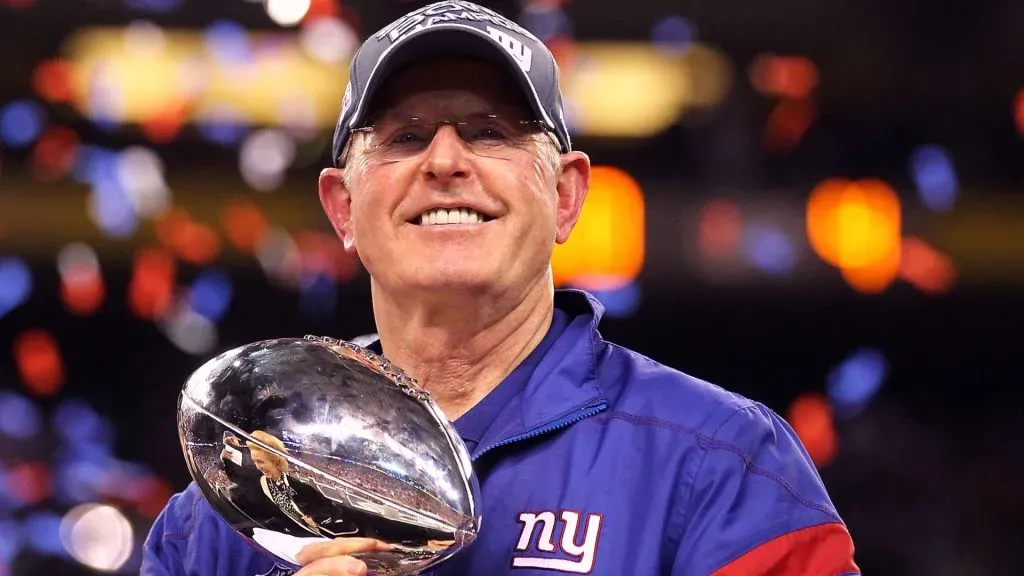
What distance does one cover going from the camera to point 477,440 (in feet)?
4.45

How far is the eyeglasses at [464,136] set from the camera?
1374mm

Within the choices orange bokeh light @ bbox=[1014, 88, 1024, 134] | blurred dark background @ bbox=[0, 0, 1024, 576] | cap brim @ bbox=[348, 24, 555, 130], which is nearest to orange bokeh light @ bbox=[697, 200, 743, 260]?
blurred dark background @ bbox=[0, 0, 1024, 576]

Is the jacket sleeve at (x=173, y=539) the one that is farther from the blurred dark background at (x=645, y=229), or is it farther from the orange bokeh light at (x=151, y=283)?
the orange bokeh light at (x=151, y=283)

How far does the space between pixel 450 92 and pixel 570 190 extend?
0.22 m

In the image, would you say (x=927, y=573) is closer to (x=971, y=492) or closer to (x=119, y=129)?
(x=971, y=492)

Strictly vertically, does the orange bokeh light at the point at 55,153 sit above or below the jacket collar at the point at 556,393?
below

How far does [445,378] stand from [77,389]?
2472 mm

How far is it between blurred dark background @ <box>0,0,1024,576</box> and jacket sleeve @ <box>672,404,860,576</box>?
2172mm

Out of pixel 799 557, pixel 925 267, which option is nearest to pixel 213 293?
pixel 925 267

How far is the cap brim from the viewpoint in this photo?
4.48ft

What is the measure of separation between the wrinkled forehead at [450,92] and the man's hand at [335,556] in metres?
0.52

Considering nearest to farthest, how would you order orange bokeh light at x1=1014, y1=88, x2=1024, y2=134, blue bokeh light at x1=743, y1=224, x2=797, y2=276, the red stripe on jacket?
the red stripe on jacket < orange bokeh light at x1=1014, y1=88, x2=1024, y2=134 < blue bokeh light at x1=743, y1=224, x2=797, y2=276

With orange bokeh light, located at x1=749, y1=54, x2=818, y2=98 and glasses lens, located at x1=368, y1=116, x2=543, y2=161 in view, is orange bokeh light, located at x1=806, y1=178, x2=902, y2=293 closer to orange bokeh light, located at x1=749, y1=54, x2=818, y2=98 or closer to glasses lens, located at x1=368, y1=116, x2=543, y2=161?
orange bokeh light, located at x1=749, y1=54, x2=818, y2=98

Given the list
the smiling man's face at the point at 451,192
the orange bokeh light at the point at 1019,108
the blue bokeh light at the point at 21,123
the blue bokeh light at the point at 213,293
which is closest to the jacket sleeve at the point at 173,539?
the smiling man's face at the point at 451,192
